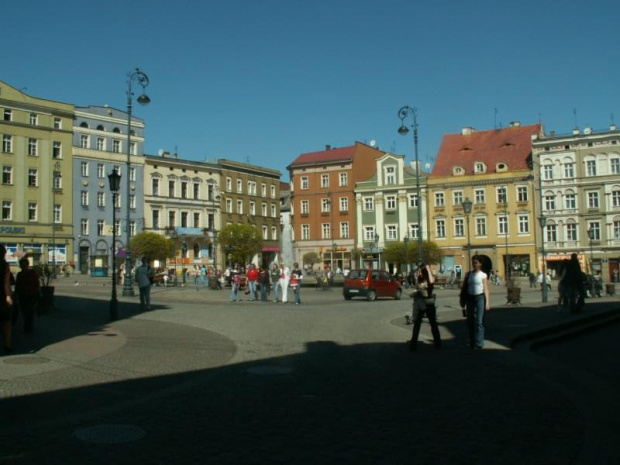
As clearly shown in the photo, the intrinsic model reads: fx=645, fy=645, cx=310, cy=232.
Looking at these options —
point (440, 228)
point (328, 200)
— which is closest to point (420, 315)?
point (440, 228)

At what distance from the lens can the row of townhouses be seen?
209 ft

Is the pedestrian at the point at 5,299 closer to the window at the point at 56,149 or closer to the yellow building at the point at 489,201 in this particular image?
the yellow building at the point at 489,201

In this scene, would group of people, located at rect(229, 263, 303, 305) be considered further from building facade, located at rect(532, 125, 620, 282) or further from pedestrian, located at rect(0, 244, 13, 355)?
building facade, located at rect(532, 125, 620, 282)

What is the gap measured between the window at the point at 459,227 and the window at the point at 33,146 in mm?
44869

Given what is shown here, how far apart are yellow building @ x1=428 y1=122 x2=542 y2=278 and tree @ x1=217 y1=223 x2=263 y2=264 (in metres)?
20.8

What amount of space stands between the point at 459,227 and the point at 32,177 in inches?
1780

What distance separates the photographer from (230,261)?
78000 millimetres

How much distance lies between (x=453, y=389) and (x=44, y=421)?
16.7 feet

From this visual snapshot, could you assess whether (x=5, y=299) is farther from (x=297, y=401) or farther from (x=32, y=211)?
(x=32, y=211)

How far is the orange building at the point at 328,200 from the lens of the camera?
78938mm

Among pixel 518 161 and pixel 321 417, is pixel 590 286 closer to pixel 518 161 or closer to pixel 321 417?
pixel 321 417

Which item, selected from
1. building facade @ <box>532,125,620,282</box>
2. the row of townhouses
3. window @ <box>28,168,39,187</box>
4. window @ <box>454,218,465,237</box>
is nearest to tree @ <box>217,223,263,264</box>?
the row of townhouses

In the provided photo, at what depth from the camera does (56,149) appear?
68438 millimetres

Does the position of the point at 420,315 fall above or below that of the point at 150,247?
below
